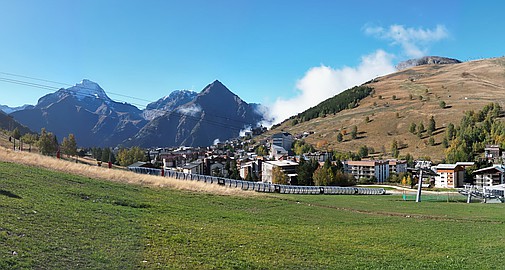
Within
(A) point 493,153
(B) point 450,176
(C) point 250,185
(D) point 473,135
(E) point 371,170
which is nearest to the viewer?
(C) point 250,185

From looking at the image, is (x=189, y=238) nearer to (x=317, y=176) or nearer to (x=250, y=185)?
(x=250, y=185)

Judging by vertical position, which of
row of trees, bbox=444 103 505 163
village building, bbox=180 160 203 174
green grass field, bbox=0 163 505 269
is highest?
row of trees, bbox=444 103 505 163

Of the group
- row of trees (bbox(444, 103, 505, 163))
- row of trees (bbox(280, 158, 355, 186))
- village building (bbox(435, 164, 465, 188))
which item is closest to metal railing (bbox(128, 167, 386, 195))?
row of trees (bbox(280, 158, 355, 186))

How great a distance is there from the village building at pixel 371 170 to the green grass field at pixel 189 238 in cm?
8943

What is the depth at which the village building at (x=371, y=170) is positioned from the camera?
11181cm

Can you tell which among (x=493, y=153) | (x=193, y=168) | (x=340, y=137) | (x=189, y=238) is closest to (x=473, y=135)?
(x=493, y=153)

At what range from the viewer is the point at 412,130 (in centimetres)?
17162

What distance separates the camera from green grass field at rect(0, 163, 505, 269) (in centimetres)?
1104

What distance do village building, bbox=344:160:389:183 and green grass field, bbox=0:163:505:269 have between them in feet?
293

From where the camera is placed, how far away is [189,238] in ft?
47.0

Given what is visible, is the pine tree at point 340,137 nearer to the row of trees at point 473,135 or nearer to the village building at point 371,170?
the row of trees at point 473,135

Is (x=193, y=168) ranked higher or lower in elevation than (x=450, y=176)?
lower

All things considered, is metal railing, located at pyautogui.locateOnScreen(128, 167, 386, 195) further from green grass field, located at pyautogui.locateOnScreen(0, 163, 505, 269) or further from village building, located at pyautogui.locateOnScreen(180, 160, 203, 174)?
village building, located at pyautogui.locateOnScreen(180, 160, 203, 174)

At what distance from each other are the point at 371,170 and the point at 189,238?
345 feet
